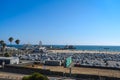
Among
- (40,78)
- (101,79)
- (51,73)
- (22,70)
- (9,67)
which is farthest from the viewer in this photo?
(9,67)

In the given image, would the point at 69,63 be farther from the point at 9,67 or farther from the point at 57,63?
the point at 57,63

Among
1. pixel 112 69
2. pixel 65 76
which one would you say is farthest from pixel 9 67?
pixel 112 69

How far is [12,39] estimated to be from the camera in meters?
174

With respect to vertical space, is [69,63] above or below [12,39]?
below

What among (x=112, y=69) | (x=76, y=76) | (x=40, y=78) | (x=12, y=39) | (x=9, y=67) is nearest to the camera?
(x=40, y=78)

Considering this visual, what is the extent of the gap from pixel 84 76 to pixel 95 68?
23617 millimetres

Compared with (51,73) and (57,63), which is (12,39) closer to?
(57,63)

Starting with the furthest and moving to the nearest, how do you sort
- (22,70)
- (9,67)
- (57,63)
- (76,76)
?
(57,63), (9,67), (22,70), (76,76)

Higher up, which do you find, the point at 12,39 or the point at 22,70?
the point at 12,39

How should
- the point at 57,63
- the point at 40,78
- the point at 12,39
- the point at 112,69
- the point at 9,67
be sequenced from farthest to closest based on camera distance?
the point at 12,39, the point at 57,63, the point at 112,69, the point at 9,67, the point at 40,78

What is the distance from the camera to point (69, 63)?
182ft

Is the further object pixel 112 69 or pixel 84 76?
pixel 112 69

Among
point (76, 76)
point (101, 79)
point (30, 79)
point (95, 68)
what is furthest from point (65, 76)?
point (95, 68)

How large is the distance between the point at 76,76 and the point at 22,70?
15.9 m
